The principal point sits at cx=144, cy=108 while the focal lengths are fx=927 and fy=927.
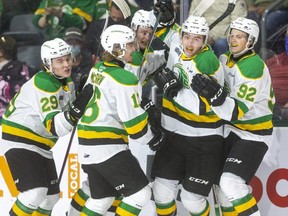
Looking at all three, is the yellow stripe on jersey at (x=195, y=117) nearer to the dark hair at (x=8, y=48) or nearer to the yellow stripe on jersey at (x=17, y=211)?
the yellow stripe on jersey at (x=17, y=211)

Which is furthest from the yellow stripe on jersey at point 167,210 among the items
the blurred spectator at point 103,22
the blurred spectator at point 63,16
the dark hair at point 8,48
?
the blurred spectator at point 63,16

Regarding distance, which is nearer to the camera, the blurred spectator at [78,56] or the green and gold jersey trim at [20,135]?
the green and gold jersey trim at [20,135]

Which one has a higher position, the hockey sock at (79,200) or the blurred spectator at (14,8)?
the blurred spectator at (14,8)

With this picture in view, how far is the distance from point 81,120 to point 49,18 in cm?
190

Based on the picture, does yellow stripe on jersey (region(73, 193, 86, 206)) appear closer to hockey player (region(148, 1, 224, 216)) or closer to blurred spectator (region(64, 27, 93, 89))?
hockey player (region(148, 1, 224, 216))

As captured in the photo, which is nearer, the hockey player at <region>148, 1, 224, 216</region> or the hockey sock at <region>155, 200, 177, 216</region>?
the hockey player at <region>148, 1, 224, 216</region>

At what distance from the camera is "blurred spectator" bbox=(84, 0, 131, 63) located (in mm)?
5617

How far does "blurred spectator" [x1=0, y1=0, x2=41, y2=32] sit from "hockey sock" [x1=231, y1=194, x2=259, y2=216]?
2.53 metres

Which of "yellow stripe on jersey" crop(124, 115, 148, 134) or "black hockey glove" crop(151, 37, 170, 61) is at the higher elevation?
"black hockey glove" crop(151, 37, 170, 61)

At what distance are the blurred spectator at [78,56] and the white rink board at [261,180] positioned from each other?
29.4 inches

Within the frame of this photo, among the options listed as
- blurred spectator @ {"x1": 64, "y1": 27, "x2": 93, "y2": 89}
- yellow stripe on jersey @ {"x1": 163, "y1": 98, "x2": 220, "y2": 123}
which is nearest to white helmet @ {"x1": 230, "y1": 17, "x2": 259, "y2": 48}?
yellow stripe on jersey @ {"x1": 163, "y1": 98, "x2": 220, "y2": 123}

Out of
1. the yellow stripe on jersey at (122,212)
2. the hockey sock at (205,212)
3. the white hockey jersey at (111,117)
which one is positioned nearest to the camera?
the white hockey jersey at (111,117)

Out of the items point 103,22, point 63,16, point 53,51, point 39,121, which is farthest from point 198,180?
point 63,16

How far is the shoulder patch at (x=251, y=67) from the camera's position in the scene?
4777 mm
